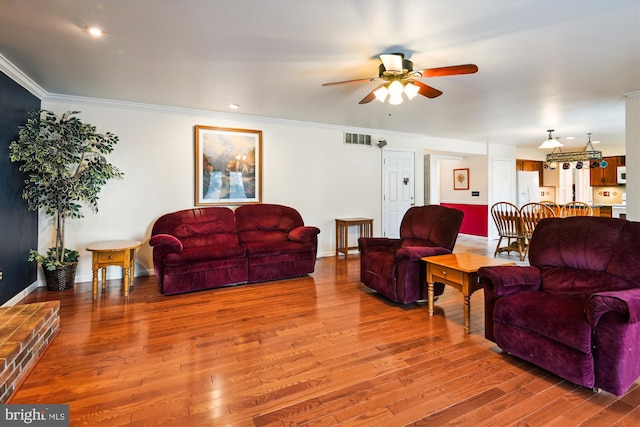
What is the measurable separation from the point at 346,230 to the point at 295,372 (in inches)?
148

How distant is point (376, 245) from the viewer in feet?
13.2

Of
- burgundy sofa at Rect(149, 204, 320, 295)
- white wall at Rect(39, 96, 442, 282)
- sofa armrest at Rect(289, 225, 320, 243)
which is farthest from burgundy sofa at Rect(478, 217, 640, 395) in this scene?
white wall at Rect(39, 96, 442, 282)

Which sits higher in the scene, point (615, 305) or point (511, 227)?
point (511, 227)

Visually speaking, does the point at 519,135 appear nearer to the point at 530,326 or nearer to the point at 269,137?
the point at 269,137

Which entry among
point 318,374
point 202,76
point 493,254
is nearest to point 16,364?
point 318,374

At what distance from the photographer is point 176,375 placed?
2.16 meters

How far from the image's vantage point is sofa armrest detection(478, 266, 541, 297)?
238 cm

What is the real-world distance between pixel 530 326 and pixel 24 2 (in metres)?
4.01

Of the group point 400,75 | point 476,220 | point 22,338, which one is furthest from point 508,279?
point 476,220

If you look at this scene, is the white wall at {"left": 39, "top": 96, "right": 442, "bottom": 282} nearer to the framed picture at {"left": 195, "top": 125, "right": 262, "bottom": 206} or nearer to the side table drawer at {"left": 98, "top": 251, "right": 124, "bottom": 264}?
the framed picture at {"left": 195, "top": 125, "right": 262, "bottom": 206}

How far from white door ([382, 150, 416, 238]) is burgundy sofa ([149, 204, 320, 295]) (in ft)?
7.40

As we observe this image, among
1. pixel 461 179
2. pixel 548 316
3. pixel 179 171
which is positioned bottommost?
pixel 548 316

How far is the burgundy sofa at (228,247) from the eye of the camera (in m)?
3.86

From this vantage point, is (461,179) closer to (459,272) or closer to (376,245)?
(376,245)
